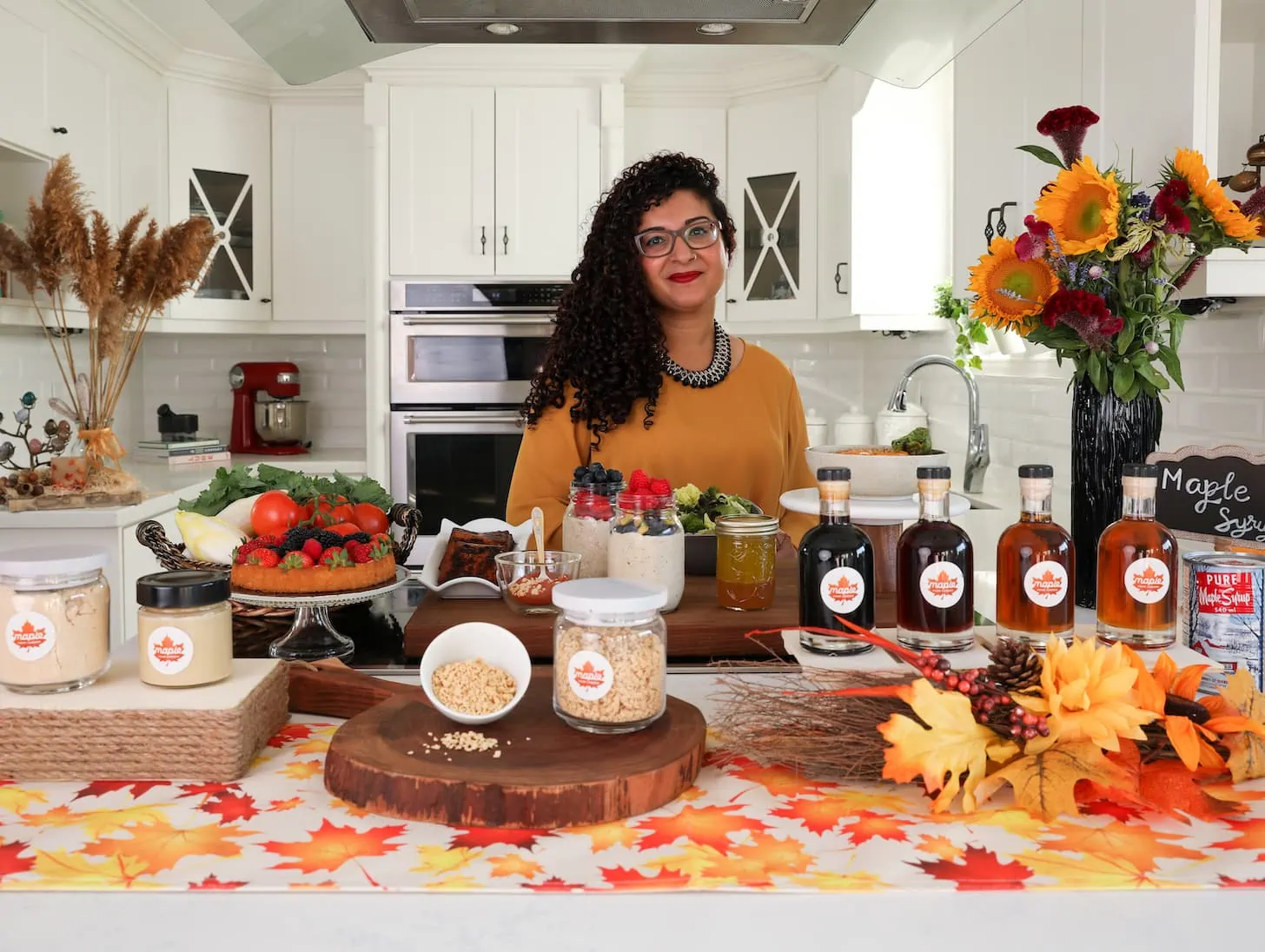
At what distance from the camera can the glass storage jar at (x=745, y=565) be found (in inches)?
61.4

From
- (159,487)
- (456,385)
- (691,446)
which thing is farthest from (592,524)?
(456,385)

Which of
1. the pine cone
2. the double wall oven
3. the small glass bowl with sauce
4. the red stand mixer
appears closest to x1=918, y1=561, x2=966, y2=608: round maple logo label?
the pine cone

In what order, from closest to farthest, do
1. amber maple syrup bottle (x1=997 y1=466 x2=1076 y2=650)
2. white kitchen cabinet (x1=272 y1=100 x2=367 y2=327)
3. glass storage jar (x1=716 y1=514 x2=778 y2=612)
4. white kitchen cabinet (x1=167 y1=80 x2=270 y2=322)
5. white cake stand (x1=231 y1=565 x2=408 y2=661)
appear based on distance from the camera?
amber maple syrup bottle (x1=997 y1=466 x2=1076 y2=650) < white cake stand (x1=231 y1=565 x2=408 y2=661) < glass storage jar (x1=716 y1=514 x2=778 y2=612) < white kitchen cabinet (x1=167 y1=80 x2=270 y2=322) < white kitchen cabinet (x1=272 y1=100 x2=367 y2=327)

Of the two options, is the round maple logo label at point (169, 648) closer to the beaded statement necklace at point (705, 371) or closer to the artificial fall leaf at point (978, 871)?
the artificial fall leaf at point (978, 871)

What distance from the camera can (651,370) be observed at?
2426 mm

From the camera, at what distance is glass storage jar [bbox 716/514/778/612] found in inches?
61.4

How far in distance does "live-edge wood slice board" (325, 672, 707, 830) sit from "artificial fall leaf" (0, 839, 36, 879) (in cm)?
25

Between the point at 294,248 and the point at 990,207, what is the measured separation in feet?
9.70

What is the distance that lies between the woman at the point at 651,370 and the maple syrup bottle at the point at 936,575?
1141 millimetres

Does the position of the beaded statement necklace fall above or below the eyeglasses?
below

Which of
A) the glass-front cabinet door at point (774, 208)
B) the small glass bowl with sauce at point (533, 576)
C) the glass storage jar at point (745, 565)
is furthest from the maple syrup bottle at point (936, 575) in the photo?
the glass-front cabinet door at point (774, 208)

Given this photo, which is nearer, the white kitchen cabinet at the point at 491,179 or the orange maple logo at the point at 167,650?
the orange maple logo at the point at 167,650

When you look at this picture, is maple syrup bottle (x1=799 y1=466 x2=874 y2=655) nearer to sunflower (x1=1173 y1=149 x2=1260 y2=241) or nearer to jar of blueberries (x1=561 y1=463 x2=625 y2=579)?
jar of blueberries (x1=561 y1=463 x2=625 y2=579)

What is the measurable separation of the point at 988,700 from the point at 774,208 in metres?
3.82
